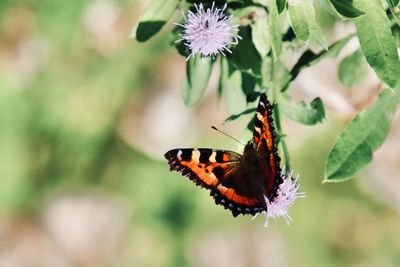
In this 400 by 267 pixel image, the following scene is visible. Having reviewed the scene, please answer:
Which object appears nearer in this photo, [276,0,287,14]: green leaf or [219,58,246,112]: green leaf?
[276,0,287,14]: green leaf

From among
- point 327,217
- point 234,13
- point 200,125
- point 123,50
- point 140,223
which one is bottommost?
point 140,223

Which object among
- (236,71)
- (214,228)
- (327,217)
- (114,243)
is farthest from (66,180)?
(236,71)

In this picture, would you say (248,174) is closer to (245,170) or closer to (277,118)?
(245,170)

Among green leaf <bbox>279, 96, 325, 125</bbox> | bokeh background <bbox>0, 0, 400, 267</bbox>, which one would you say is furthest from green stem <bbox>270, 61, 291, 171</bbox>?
bokeh background <bbox>0, 0, 400, 267</bbox>

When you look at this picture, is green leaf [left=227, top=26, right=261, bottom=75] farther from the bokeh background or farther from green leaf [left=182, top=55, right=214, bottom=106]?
the bokeh background

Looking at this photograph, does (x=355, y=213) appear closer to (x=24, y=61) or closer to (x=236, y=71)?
(x=236, y=71)

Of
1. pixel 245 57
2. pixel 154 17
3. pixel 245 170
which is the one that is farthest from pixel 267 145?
pixel 154 17

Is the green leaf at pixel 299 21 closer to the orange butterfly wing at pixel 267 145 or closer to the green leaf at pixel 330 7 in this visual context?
the green leaf at pixel 330 7
